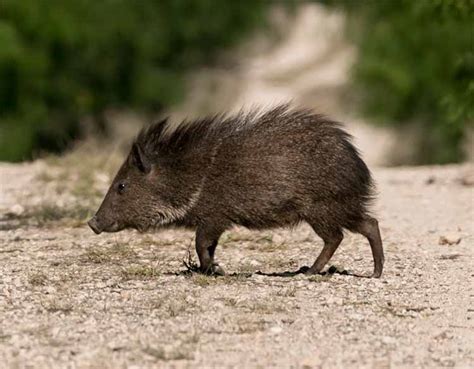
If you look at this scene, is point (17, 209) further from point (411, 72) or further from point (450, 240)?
point (411, 72)

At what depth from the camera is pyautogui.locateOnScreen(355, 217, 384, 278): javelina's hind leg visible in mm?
8484

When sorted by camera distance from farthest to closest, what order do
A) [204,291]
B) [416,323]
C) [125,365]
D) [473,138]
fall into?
1. [473,138]
2. [204,291]
3. [416,323]
4. [125,365]

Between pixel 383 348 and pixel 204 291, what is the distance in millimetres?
Result: 1538

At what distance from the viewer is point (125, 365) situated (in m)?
6.20

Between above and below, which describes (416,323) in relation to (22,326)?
above

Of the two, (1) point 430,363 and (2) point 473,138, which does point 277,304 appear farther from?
(2) point 473,138

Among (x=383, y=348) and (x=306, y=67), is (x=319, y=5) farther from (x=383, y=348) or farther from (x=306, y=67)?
(x=383, y=348)

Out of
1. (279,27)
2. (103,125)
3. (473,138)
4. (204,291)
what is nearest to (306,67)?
(279,27)

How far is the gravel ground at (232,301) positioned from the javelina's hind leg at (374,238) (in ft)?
0.33

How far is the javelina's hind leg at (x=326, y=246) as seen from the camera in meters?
8.41

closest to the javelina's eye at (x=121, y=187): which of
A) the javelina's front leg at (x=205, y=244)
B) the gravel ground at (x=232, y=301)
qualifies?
the gravel ground at (x=232, y=301)

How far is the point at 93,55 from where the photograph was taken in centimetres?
2508

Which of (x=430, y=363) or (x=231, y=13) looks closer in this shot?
(x=430, y=363)

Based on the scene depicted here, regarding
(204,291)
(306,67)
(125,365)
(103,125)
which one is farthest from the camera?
(306,67)
